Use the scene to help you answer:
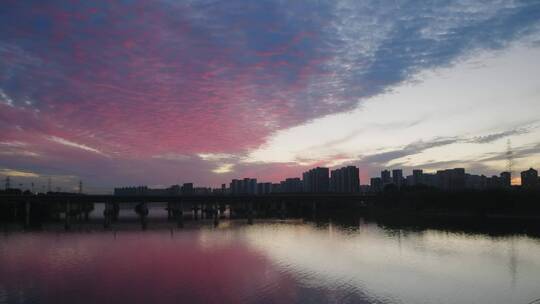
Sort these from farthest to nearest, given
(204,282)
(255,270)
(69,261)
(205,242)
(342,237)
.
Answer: (342,237), (205,242), (69,261), (255,270), (204,282)

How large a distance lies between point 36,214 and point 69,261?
113 m

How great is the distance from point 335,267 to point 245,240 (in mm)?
33141

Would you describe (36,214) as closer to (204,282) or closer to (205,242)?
(205,242)

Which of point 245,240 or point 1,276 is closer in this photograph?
point 1,276

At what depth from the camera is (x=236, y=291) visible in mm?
38250

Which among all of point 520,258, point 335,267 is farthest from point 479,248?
point 335,267

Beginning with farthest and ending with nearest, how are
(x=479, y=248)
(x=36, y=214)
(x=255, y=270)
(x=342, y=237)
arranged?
(x=36, y=214)
(x=342, y=237)
(x=479, y=248)
(x=255, y=270)

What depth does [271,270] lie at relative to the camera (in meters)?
49.2

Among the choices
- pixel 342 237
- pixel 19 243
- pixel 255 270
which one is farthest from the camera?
pixel 342 237

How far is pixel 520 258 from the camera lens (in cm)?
5719

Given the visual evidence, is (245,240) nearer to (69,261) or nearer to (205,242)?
(205,242)

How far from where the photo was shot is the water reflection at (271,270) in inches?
1447

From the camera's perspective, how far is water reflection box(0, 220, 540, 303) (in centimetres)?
3675

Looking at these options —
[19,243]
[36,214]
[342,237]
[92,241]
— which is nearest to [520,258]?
[342,237]
